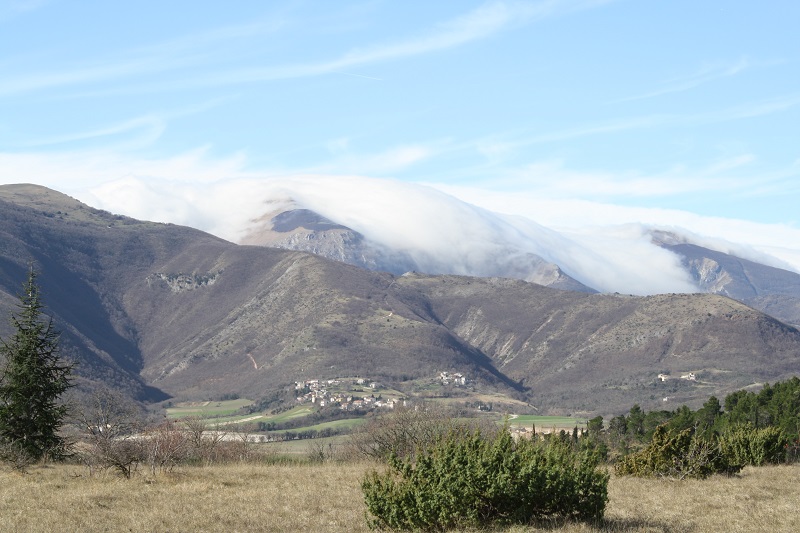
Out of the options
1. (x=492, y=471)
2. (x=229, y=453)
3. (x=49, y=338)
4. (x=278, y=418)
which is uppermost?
(x=49, y=338)

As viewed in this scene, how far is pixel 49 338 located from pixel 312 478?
13548 millimetres

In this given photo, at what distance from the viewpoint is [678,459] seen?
26.9 meters

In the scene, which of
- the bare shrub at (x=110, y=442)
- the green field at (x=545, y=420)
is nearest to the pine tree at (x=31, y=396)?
the bare shrub at (x=110, y=442)

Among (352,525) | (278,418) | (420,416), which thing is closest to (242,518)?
(352,525)

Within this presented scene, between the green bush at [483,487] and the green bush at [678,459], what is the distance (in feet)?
31.6

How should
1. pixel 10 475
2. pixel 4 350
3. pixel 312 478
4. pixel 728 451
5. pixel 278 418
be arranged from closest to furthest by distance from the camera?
pixel 10 475
pixel 312 478
pixel 728 451
pixel 4 350
pixel 278 418

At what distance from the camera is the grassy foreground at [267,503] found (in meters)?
17.9

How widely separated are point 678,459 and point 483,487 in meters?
12.5

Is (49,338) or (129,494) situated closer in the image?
(129,494)

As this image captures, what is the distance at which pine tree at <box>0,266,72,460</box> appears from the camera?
1183 inches

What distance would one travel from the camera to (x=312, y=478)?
26781 mm

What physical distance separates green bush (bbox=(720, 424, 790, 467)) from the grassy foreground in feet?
8.15

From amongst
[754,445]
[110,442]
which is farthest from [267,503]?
[754,445]

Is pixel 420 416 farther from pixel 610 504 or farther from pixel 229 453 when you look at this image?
pixel 610 504
